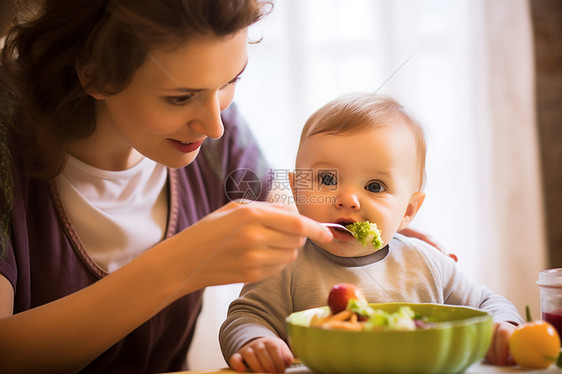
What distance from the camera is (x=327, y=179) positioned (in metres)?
1.17

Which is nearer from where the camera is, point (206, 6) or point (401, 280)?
point (206, 6)

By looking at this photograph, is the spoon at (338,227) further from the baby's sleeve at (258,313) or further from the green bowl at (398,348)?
the green bowl at (398,348)

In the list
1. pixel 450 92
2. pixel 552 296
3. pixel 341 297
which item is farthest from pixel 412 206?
pixel 450 92

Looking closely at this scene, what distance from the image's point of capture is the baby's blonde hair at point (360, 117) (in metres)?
1.18

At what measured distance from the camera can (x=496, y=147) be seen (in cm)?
247

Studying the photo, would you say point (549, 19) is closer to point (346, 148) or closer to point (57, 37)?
point (346, 148)

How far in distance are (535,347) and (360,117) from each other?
572 millimetres

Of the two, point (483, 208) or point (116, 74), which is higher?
point (116, 74)

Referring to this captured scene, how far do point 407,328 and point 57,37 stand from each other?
35.2 inches

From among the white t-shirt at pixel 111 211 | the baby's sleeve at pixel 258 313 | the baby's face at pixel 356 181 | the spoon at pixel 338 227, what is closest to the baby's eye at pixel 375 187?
the baby's face at pixel 356 181

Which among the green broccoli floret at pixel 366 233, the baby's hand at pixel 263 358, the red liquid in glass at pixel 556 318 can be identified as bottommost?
the red liquid in glass at pixel 556 318

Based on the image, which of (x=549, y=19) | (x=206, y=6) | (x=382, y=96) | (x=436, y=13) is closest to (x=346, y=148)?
(x=382, y=96)

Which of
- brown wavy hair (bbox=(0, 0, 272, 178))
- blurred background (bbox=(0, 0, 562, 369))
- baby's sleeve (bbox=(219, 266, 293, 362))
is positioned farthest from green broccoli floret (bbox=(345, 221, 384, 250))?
blurred background (bbox=(0, 0, 562, 369))

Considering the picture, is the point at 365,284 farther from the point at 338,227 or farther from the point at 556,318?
the point at 556,318
